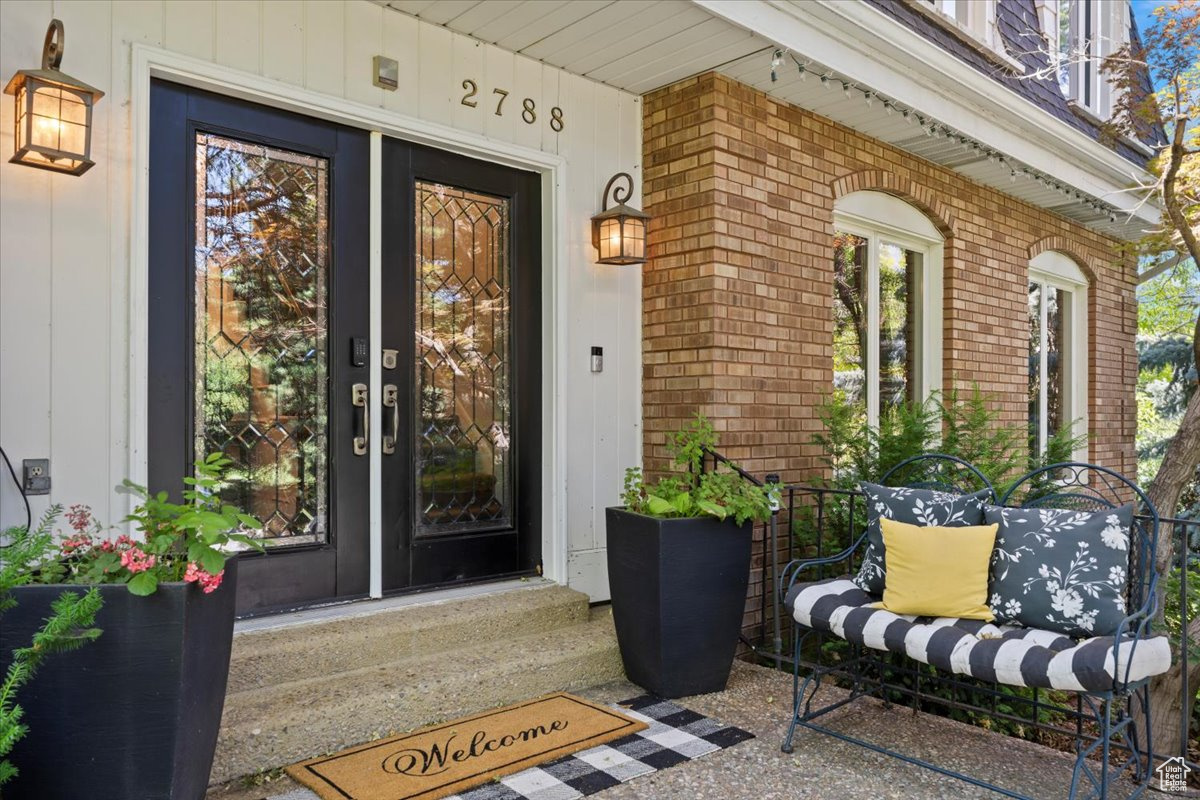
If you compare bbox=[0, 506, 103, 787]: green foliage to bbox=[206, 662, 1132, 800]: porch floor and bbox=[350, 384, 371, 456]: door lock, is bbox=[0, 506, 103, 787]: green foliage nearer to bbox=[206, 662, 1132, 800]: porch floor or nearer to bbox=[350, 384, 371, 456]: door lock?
bbox=[206, 662, 1132, 800]: porch floor

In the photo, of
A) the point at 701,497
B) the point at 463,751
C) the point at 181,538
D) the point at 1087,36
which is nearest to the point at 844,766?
the point at 701,497

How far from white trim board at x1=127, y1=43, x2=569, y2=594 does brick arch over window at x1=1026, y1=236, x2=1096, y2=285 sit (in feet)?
13.3

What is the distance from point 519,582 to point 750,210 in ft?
6.69

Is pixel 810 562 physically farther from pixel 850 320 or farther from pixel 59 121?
pixel 59 121

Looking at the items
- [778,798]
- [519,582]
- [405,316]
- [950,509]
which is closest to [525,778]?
[778,798]

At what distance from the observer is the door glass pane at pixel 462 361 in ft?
11.1

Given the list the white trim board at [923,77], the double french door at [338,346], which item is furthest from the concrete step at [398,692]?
the white trim board at [923,77]

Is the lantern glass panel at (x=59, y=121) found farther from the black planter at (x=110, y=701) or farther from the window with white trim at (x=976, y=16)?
the window with white trim at (x=976, y=16)

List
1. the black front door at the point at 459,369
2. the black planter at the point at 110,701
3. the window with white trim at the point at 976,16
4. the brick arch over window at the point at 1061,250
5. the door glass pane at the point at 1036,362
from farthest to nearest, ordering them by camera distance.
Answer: the door glass pane at the point at 1036,362 < the brick arch over window at the point at 1061,250 < the window with white trim at the point at 976,16 < the black front door at the point at 459,369 < the black planter at the point at 110,701

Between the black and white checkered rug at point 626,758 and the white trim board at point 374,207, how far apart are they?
0.94 metres

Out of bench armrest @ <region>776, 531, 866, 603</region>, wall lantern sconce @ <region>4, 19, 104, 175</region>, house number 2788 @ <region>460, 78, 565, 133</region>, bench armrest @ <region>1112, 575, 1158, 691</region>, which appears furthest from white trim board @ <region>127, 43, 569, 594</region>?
bench armrest @ <region>1112, 575, 1158, 691</region>

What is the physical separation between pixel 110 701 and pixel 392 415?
5.04 ft

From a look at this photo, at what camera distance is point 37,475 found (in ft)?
7.90

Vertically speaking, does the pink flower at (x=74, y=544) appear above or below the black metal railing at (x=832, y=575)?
above
